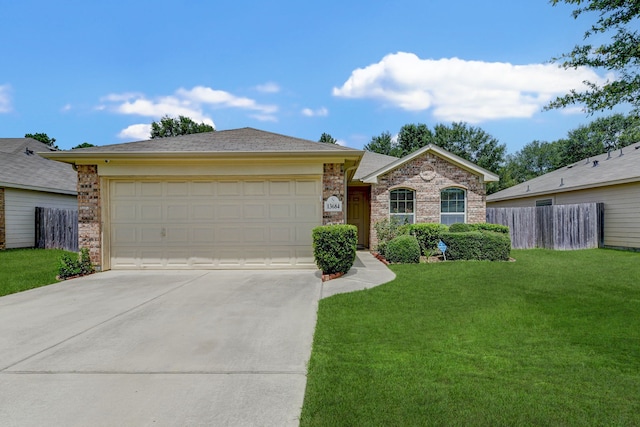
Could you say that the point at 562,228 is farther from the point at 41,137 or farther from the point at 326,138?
the point at 41,137

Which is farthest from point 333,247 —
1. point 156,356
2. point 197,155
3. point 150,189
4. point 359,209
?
point 359,209

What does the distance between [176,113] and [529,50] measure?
36485 millimetres

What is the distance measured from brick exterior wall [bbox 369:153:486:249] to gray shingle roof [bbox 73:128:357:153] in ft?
16.2

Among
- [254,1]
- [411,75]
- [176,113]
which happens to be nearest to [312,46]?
[254,1]

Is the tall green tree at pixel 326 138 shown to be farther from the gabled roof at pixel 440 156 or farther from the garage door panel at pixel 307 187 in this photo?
the garage door panel at pixel 307 187

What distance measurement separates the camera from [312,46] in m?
11.1

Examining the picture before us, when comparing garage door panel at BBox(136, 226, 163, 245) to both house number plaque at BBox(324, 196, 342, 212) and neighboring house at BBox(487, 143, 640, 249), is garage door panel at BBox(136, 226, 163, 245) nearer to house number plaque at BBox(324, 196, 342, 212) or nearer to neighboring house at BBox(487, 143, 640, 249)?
house number plaque at BBox(324, 196, 342, 212)

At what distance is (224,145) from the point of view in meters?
9.30

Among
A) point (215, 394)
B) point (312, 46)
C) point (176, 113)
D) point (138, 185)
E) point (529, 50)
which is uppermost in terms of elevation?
point (176, 113)

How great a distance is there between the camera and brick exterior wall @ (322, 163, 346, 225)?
877 cm

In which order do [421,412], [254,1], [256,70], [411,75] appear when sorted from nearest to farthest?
1. [421,412]
2. [254,1]
3. [256,70]
4. [411,75]

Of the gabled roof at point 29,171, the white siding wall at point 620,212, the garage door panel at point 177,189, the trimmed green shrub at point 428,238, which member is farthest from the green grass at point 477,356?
the gabled roof at point 29,171

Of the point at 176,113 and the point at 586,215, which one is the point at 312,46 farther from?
the point at 176,113

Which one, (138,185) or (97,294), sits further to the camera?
(138,185)
